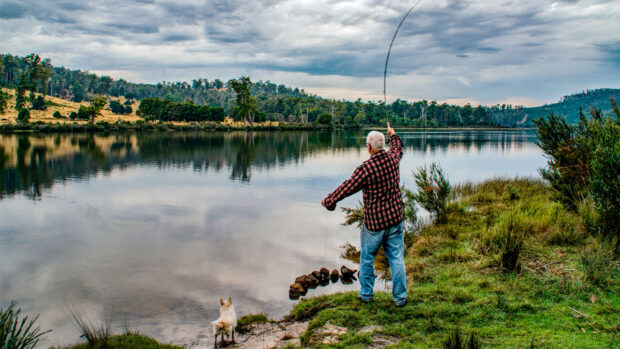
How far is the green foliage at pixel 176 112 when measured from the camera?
106562 millimetres

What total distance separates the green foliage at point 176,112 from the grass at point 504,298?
4120 inches

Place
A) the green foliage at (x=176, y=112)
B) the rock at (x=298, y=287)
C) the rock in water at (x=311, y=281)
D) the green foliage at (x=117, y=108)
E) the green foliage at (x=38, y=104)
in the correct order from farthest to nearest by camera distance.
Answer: the green foliage at (x=117, y=108) → the green foliage at (x=176, y=112) → the green foliage at (x=38, y=104) → the rock in water at (x=311, y=281) → the rock at (x=298, y=287)

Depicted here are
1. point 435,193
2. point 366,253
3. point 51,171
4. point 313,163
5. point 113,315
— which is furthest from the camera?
point 313,163

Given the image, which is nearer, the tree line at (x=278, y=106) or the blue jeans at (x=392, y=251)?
the blue jeans at (x=392, y=251)

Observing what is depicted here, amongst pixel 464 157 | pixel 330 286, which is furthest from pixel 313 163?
pixel 330 286

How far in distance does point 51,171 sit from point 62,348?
25700mm

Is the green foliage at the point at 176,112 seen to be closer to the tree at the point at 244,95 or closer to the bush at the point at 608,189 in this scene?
the tree at the point at 244,95

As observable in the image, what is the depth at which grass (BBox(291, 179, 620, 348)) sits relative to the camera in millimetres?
4812

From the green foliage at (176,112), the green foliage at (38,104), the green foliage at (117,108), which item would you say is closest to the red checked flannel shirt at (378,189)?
the green foliage at (176,112)

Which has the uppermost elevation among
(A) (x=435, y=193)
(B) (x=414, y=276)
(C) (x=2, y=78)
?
(C) (x=2, y=78)

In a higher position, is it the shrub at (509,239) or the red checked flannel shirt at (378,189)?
the red checked flannel shirt at (378,189)

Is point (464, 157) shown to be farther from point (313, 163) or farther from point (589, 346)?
point (589, 346)

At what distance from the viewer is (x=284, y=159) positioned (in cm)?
3869

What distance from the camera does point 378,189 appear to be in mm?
5496
